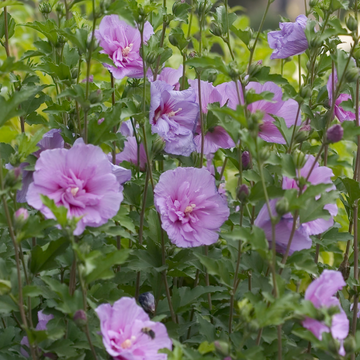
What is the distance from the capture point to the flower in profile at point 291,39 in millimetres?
1083

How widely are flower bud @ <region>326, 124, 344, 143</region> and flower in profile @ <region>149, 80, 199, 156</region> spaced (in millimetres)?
277

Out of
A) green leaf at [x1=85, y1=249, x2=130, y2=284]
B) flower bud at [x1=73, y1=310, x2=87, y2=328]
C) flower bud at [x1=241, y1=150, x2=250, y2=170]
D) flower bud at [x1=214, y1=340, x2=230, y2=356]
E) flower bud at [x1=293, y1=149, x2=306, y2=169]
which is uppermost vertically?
flower bud at [x1=293, y1=149, x2=306, y2=169]

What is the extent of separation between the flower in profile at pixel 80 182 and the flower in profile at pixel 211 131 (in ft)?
0.99

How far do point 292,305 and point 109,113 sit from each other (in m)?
0.41

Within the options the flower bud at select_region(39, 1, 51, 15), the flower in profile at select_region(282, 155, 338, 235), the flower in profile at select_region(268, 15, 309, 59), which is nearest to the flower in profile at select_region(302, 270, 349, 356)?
the flower in profile at select_region(282, 155, 338, 235)

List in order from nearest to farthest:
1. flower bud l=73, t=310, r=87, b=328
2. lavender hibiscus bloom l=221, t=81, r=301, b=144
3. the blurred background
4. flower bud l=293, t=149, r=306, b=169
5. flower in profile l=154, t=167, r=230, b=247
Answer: flower bud l=73, t=310, r=87, b=328 < flower bud l=293, t=149, r=306, b=169 < flower in profile l=154, t=167, r=230, b=247 < lavender hibiscus bloom l=221, t=81, r=301, b=144 < the blurred background

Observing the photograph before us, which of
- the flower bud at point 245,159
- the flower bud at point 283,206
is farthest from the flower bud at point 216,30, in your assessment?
the flower bud at point 283,206

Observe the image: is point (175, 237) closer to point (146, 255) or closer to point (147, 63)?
→ point (146, 255)

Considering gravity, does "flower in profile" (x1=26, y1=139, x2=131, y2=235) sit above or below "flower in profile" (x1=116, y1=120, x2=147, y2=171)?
above

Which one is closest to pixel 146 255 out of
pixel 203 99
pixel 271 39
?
pixel 203 99

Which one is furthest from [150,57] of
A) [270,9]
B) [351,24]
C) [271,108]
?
[270,9]

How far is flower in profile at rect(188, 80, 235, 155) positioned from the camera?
105cm

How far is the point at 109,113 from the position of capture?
88 cm

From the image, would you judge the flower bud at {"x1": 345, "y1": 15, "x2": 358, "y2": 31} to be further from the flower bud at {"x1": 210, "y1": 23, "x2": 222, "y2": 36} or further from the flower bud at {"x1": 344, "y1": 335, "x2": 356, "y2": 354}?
the flower bud at {"x1": 344, "y1": 335, "x2": 356, "y2": 354}
